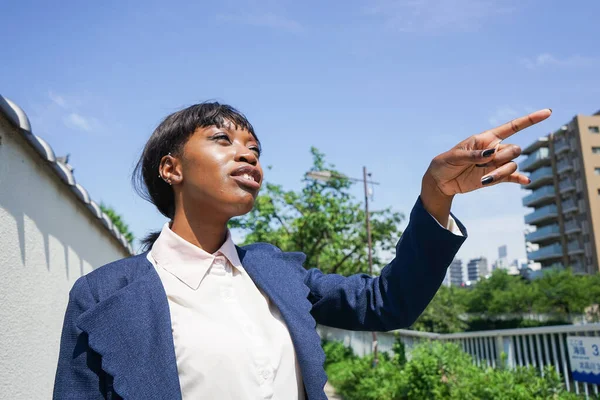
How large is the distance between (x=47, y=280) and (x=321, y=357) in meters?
2.50

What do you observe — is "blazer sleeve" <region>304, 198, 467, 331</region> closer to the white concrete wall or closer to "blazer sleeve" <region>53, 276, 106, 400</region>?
"blazer sleeve" <region>53, 276, 106, 400</region>

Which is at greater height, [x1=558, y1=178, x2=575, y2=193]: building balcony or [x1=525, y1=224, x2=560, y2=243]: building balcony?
[x1=558, y1=178, x2=575, y2=193]: building balcony

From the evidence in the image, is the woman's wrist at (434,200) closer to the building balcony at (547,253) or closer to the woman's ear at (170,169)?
the woman's ear at (170,169)

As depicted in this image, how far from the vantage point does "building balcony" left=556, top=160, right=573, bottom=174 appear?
52162 mm

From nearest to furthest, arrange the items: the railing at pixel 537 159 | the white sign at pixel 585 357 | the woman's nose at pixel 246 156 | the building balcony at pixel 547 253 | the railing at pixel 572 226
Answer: the woman's nose at pixel 246 156, the white sign at pixel 585 357, the railing at pixel 572 226, the building balcony at pixel 547 253, the railing at pixel 537 159

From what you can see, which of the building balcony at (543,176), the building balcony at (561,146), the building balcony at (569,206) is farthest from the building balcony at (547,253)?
the building balcony at (561,146)

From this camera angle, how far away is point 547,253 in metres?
55.5

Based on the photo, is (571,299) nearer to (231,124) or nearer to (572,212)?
(572,212)

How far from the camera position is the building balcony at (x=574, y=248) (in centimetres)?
5038

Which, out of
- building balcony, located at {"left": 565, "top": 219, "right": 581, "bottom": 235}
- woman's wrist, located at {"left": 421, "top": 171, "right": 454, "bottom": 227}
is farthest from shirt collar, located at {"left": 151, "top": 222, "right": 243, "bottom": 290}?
building balcony, located at {"left": 565, "top": 219, "right": 581, "bottom": 235}

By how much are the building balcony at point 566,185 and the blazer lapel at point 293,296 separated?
5680cm

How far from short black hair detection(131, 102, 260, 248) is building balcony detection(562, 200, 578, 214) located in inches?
2227

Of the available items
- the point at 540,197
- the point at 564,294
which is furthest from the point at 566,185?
the point at 564,294

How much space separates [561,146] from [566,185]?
4064 millimetres
